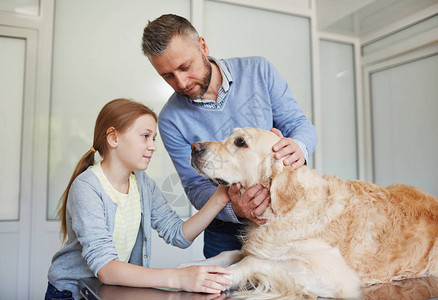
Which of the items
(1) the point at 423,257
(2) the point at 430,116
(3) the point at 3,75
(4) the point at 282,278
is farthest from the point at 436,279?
(3) the point at 3,75

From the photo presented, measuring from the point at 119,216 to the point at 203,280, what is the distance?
49 cm

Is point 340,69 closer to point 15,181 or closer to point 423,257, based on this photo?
point 423,257

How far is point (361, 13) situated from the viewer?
3.36 meters

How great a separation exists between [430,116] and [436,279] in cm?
244

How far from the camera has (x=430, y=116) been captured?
308cm

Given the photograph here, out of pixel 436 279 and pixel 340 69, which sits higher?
pixel 340 69

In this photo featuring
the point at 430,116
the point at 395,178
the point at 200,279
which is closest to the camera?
the point at 200,279

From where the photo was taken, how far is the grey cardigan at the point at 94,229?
1.07m

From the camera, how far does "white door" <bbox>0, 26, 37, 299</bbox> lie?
257cm

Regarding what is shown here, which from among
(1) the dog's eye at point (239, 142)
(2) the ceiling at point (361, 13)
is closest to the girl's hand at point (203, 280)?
(1) the dog's eye at point (239, 142)

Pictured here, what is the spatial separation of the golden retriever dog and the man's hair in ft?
1.80

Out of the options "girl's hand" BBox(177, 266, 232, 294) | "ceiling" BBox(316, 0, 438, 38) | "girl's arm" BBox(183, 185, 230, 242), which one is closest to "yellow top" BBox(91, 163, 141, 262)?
"girl's arm" BBox(183, 185, 230, 242)

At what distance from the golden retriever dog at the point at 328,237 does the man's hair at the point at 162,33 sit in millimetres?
549

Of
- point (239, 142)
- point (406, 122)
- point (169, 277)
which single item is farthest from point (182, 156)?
point (406, 122)
